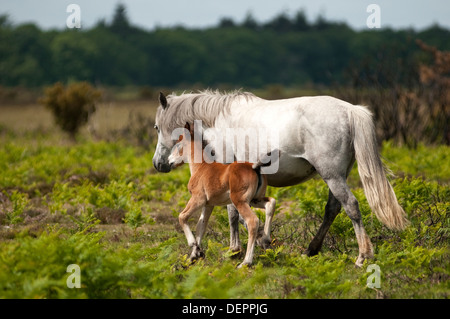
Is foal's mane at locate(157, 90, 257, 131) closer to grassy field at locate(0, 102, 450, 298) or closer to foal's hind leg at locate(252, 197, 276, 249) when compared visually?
foal's hind leg at locate(252, 197, 276, 249)

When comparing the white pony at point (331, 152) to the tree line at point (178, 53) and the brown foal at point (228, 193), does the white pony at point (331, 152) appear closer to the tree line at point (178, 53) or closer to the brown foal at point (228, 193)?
the brown foal at point (228, 193)

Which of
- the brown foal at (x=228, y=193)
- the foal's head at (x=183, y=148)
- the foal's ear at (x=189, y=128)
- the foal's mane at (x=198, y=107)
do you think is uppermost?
the foal's mane at (x=198, y=107)

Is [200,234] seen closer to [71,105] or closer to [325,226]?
[325,226]

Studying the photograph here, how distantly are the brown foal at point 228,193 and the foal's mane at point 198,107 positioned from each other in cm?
59

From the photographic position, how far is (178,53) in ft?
254

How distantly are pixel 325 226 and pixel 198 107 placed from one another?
207 centimetres

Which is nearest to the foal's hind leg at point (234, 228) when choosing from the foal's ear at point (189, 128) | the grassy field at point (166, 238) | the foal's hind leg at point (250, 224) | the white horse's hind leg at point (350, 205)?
the grassy field at point (166, 238)

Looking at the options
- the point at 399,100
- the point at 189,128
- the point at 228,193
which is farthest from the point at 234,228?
the point at 399,100

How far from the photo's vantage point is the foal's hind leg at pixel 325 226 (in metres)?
6.59

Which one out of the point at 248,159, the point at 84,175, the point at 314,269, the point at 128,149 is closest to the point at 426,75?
the point at 128,149

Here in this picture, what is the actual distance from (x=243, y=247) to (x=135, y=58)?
67234mm

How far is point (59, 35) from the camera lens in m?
68.3
